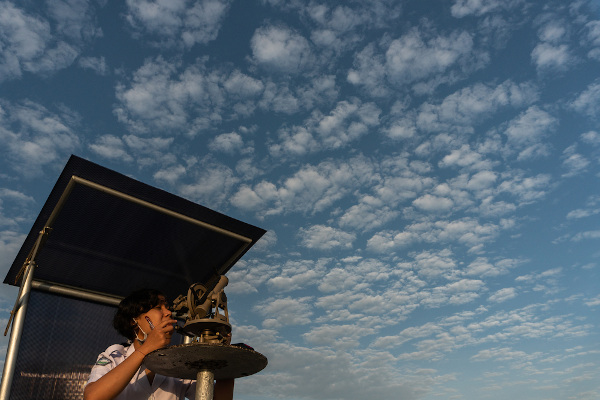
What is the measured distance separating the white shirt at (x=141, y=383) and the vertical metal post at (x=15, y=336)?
285 cm

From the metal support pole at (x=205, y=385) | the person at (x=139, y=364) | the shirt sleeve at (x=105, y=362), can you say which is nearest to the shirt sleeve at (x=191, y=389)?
A: the person at (x=139, y=364)

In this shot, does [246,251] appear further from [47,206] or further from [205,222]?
[47,206]

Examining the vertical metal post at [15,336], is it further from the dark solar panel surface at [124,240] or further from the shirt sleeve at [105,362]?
the shirt sleeve at [105,362]

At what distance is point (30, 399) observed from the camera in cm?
643

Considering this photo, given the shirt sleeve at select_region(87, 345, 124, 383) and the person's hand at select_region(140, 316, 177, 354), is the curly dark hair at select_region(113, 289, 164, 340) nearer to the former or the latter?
the shirt sleeve at select_region(87, 345, 124, 383)

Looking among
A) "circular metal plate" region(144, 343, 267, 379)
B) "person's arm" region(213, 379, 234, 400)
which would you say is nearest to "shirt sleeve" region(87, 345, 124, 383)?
"circular metal plate" region(144, 343, 267, 379)

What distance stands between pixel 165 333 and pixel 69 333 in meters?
4.91

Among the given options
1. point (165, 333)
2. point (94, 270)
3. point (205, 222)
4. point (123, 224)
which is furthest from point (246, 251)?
point (165, 333)

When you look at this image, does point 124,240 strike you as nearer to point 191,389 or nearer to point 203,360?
point 191,389

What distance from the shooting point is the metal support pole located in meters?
3.45

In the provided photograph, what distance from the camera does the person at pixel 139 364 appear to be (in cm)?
323

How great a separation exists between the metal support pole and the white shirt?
2.49 feet

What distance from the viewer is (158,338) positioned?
3441 millimetres

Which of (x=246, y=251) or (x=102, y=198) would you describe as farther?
(x=246, y=251)
